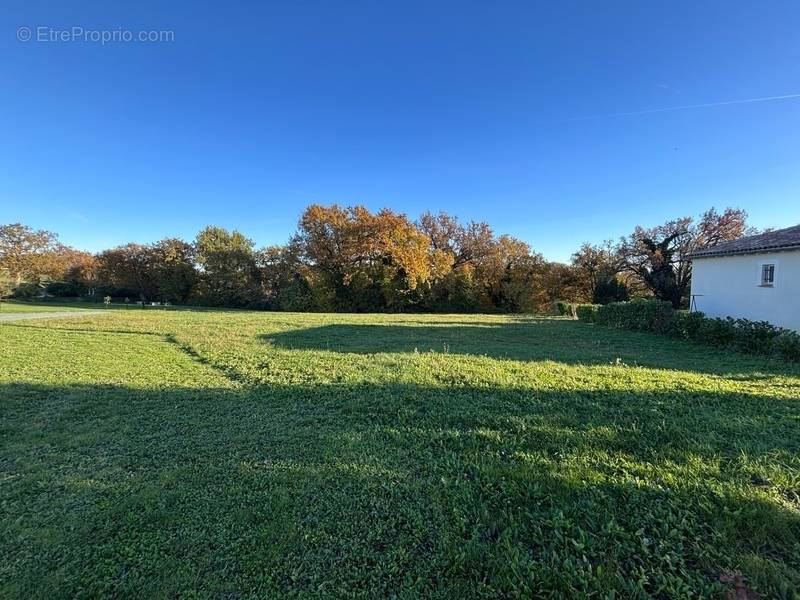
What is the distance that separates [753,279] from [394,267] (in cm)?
2150

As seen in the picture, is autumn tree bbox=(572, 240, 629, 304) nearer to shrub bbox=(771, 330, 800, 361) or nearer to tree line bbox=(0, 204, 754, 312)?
tree line bbox=(0, 204, 754, 312)

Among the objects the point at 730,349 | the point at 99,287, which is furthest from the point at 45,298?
the point at 730,349

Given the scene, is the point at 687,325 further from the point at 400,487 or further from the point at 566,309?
the point at 566,309

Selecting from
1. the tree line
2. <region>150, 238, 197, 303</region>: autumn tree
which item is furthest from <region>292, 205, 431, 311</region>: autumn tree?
<region>150, 238, 197, 303</region>: autumn tree

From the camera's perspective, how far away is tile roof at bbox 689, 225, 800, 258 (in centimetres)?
1076

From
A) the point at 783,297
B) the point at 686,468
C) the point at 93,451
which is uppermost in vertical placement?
the point at 783,297

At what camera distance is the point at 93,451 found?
3.19 metres

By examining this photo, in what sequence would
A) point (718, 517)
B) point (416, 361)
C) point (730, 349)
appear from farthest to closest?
1. point (730, 349)
2. point (416, 361)
3. point (718, 517)

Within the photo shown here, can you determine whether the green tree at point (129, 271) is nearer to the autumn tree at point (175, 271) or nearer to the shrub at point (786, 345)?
the autumn tree at point (175, 271)

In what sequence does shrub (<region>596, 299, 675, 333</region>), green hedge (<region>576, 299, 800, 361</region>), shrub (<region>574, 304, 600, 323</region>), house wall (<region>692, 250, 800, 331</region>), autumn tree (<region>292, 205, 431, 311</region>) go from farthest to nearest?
autumn tree (<region>292, 205, 431, 311</region>)
shrub (<region>574, 304, 600, 323</region>)
shrub (<region>596, 299, 675, 333</region>)
house wall (<region>692, 250, 800, 331</region>)
green hedge (<region>576, 299, 800, 361</region>)

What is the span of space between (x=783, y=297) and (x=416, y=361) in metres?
12.4

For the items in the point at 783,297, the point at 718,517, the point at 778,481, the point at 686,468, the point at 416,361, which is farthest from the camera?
the point at 783,297

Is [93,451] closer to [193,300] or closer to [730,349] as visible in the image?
[730,349]

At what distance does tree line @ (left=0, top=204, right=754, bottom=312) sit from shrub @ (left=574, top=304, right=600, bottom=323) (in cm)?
1138
